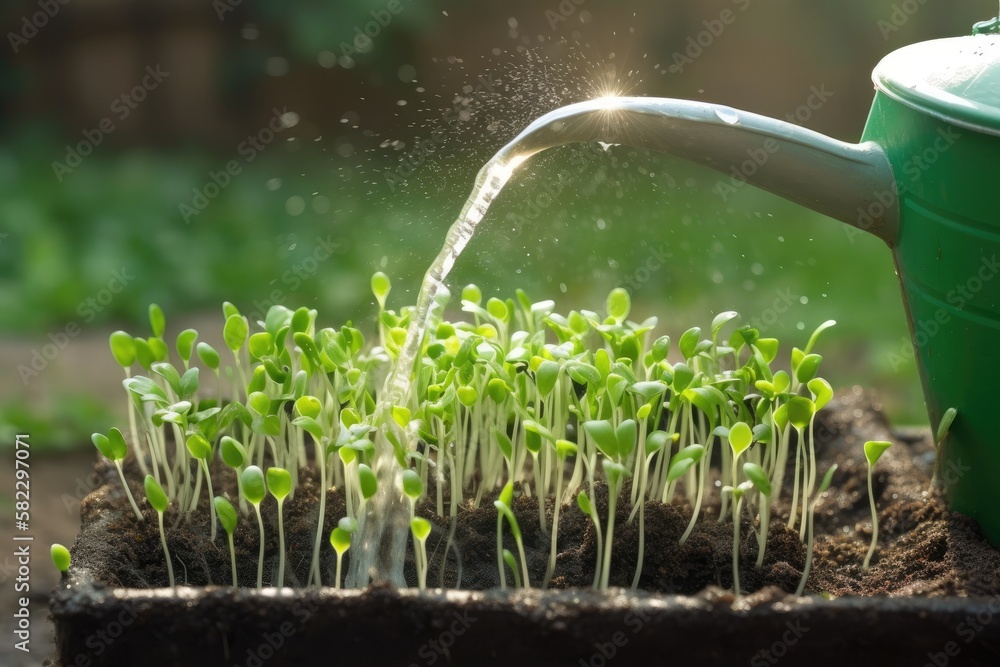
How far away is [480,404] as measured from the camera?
3.94ft

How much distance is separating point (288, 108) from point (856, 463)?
2453 millimetres

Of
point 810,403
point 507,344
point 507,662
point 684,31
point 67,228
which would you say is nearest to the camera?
point 507,662

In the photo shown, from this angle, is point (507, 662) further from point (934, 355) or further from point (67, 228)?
point (67, 228)

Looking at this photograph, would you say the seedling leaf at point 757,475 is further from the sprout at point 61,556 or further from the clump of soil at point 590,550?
the sprout at point 61,556

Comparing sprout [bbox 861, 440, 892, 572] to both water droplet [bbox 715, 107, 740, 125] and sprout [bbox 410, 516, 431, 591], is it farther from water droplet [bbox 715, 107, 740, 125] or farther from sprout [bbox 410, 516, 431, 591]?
sprout [bbox 410, 516, 431, 591]

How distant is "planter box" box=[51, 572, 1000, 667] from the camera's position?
88cm

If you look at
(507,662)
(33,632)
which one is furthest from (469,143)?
(33,632)

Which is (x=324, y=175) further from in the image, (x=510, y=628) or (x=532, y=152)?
(x=510, y=628)

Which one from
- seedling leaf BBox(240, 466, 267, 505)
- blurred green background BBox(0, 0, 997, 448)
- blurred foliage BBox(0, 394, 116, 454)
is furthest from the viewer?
blurred green background BBox(0, 0, 997, 448)

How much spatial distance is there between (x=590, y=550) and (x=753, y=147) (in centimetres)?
45

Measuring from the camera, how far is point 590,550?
109cm

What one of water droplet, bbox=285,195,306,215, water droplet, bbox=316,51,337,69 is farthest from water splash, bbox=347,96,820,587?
water droplet, bbox=316,51,337,69

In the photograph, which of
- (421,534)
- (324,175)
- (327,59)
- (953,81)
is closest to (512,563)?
(421,534)

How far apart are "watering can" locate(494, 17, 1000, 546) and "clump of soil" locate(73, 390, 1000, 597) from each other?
0.10 meters
